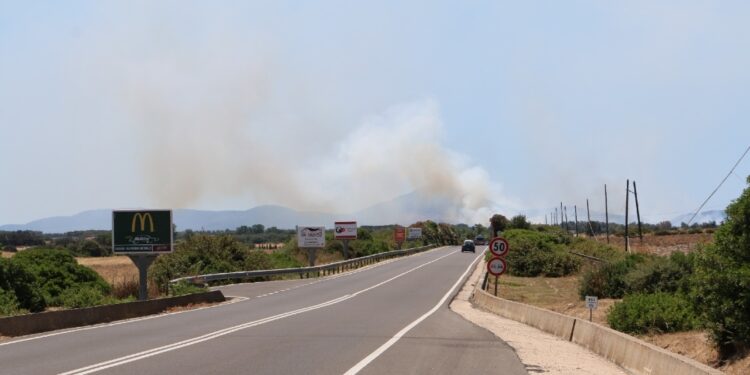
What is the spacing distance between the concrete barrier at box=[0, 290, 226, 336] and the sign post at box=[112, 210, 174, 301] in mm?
2323

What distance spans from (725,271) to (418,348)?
545 centimetres

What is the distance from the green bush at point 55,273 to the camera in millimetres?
30312

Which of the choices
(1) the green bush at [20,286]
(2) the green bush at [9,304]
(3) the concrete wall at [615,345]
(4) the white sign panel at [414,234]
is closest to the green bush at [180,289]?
(1) the green bush at [20,286]

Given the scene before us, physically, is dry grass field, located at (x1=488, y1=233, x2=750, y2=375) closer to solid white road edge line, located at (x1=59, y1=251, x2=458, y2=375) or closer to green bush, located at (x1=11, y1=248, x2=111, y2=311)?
solid white road edge line, located at (x1=59, y1=251, x2=458, y2=375)

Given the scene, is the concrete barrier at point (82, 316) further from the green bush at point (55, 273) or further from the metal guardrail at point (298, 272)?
the metal guardrail at point (298, 272)

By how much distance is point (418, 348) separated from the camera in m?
14.7

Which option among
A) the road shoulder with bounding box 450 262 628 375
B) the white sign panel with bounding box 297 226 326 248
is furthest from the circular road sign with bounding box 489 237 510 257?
the white sign panel with bounding box 297 226 326 248

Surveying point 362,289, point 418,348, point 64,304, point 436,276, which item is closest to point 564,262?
point 436,276

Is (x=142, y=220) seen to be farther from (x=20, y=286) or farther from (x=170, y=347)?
(x=170, y=347)

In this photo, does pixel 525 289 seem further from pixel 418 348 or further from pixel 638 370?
pixel 638 370

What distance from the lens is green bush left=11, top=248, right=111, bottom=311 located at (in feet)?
99.5

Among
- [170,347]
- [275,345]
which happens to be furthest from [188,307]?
[275,345]

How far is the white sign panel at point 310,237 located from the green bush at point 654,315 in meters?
45.0

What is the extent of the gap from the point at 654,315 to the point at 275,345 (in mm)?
7605
